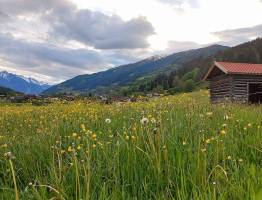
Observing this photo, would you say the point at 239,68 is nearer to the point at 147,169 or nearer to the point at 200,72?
the point at 147,169

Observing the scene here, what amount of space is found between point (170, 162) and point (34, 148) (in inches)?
85.5

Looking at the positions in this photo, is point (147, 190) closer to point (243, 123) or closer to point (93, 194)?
point (93, 194)

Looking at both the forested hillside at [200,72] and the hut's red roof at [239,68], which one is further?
the forested hillside at [200,72]

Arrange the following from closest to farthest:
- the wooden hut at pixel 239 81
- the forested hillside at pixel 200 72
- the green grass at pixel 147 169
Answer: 1. the green grass at pixel 147 169
2. the wooden hut at pixel 239 81
3. the forested hillside at pixel 200 72

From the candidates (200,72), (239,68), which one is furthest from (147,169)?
(200,72)

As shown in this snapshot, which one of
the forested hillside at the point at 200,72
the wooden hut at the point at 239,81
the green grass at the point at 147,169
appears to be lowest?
the green grass at the point at 147,169

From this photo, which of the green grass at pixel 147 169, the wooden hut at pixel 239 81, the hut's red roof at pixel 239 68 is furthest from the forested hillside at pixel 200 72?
the green grass at pixel 147 169

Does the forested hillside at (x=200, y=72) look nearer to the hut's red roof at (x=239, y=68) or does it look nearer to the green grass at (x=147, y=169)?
the hut's red roof at (x=239, y=68)

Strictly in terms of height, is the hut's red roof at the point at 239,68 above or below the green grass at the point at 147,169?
above

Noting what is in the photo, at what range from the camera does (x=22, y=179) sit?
4785 millimetres

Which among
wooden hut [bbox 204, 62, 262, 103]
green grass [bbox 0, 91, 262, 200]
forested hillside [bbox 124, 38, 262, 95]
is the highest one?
forested hillside [bbox 124, 38, 262, 95]

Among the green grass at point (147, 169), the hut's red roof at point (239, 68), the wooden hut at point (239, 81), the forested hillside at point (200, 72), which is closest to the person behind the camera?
the green grass at point (147, 169)

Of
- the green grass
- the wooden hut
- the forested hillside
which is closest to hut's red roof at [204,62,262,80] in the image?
the wooden hut

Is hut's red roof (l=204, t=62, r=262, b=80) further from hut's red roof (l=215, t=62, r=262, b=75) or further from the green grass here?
the green grass
